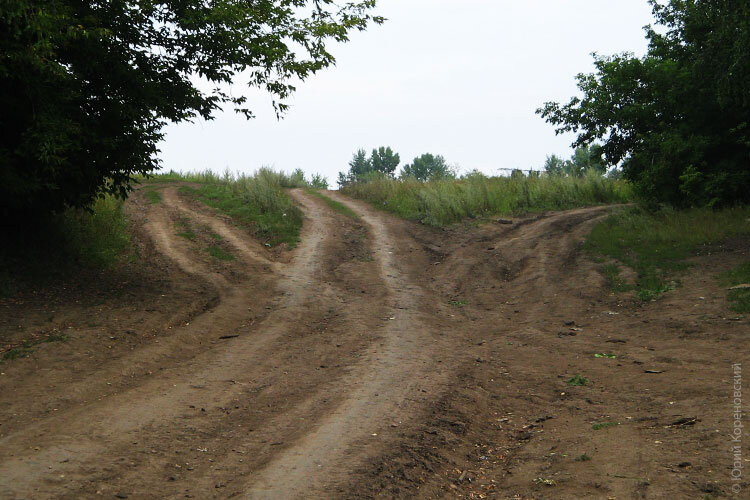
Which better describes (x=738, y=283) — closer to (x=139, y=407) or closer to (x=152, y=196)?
(x=139, y=407)

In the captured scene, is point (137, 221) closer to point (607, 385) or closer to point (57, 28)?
point (57, 28)

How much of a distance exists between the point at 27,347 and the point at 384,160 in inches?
3994

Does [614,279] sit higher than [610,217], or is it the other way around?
[610,217]

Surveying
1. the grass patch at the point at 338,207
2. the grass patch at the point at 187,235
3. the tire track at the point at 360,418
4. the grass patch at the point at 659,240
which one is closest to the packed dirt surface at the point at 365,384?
the tire track at the point at 360,418

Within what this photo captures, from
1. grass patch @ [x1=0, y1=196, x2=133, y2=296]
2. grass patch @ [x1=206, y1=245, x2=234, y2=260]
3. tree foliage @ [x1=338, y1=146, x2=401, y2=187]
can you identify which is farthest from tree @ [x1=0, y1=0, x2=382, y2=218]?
tree foliage @ [x1=338, y1=146, x2=401, y2=187]

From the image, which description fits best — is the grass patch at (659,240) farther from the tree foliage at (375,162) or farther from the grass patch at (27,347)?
the tree foliage at (375,162)

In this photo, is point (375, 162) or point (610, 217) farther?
point (375, 162)

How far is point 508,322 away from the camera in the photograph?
11.4 meters

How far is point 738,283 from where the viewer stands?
37.2ft

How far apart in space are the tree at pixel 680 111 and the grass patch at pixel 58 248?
604 inches

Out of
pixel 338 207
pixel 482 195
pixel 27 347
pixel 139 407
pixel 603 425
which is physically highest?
pixel 338 207

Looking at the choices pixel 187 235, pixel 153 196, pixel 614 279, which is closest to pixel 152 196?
pixel 153 196

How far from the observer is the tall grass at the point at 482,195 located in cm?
2334

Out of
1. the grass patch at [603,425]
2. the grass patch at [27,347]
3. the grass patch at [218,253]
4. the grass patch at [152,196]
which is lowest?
the grass patch at [603,425]
